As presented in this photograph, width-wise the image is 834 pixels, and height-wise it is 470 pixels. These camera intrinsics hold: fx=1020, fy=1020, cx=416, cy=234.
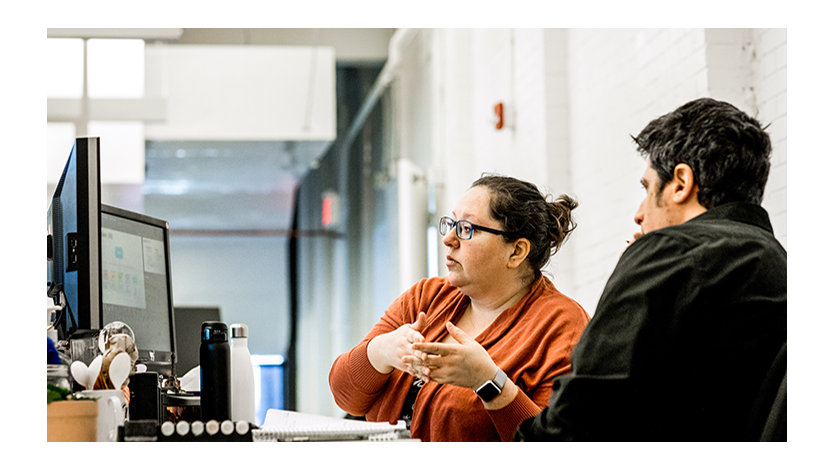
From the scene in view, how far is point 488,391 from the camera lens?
6.48ft

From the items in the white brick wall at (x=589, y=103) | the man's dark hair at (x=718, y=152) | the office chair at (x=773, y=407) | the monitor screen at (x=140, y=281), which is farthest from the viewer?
the white brick wall at (x=589, y=103)

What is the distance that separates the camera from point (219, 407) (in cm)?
185

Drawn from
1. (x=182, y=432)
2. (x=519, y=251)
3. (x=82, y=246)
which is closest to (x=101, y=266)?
(x=82, y=246)

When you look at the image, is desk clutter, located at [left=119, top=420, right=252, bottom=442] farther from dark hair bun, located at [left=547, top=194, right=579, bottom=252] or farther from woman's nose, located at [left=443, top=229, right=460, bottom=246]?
dark hair bun, located at [left=547, top=194, right=579, bottom=252]

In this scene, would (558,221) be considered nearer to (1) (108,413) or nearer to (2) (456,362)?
(2) (456,362)

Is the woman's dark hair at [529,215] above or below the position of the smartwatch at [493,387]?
above

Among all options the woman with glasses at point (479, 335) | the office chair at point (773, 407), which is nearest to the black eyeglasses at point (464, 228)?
the woman with glasses at point (479, 335)

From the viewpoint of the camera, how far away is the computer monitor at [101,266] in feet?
6.53

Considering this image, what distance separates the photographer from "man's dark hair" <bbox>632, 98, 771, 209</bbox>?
1832 millimetres

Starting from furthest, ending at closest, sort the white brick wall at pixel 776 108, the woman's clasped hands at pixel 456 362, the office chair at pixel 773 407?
the white brick wall at pixel 776 108
the woman's clasped hands at pixel 456 362
the office chair at pixel 773 407

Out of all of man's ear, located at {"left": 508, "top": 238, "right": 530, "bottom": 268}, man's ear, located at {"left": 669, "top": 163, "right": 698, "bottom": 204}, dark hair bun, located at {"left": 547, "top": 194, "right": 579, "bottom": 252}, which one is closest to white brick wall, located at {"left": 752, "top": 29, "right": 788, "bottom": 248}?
dark hair bun, located at {"left": 547, "top": 194, "right": 579, "bottom": 252}

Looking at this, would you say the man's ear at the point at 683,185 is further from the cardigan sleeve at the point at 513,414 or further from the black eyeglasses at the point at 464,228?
the black eyeglasses at the point at 464,228
